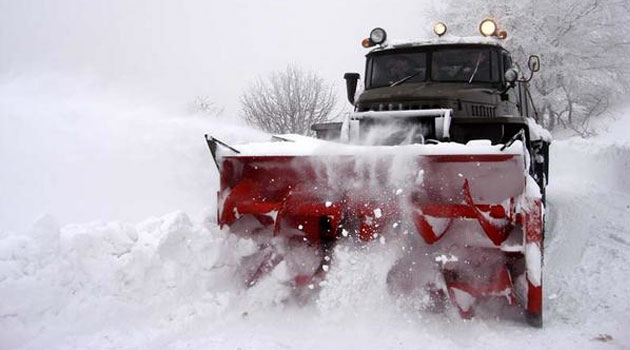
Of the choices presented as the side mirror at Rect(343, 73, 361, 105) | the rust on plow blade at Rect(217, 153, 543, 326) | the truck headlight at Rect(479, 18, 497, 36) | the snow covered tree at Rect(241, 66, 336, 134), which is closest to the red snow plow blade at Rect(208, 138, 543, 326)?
the rust on plow blade at Rect(217, 153, 543, 326)

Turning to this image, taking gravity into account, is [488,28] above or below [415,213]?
above

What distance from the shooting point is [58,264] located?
3545mm

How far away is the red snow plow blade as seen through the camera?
353 centimetres

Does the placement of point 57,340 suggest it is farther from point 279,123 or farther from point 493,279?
point 279,123

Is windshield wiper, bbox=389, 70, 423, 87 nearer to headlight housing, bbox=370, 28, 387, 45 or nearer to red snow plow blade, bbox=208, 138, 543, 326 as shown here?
headlight housing, bbox=370, 28, 387, 45

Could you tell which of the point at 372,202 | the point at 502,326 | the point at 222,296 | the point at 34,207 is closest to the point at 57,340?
the point at 222,296

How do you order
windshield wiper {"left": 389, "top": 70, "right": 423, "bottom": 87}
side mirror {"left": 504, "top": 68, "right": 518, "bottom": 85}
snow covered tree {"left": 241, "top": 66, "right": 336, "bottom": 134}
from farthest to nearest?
snow covered tree {"left": 241, "top": 66, "right": 336, "bottom": 134}
windshield wiper {"left": 389, "top": 70, "right": 423, "bottom": 87}
side mirror {"left": 504, "top": 68, "right": 518, "bottom": 85}

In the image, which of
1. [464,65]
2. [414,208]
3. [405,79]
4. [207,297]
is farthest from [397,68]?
[207,297]

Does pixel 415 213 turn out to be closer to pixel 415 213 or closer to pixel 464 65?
pixel 415 213

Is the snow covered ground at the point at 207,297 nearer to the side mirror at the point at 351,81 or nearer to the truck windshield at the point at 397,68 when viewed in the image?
the truck windshield at the point at 397,68

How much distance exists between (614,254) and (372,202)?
2874 millimetres

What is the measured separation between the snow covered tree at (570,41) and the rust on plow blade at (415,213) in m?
18.5

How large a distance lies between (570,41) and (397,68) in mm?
17989

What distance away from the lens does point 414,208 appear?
371 centimetres
